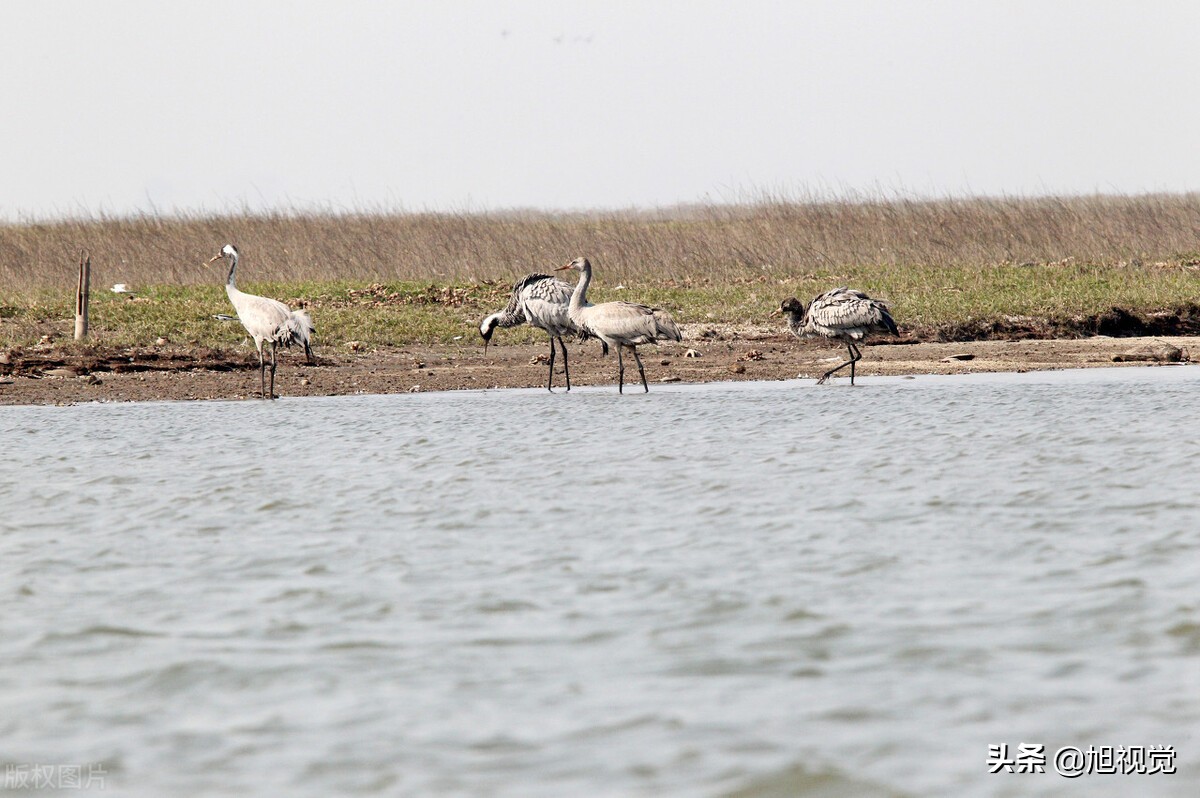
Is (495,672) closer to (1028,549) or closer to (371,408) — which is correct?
(1028,549)

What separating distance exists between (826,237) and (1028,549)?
1933cm

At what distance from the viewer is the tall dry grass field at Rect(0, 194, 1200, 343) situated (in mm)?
19734

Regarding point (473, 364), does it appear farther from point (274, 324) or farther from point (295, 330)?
point (274, 324)

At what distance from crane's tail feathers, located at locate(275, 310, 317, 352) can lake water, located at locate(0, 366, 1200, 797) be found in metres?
4.27

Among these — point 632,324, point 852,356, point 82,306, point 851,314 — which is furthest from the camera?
point 82,306

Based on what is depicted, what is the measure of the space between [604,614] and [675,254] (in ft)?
63.6

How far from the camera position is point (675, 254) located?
2411 centimetres

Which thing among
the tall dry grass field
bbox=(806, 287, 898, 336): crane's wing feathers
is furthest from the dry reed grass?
bbox=(806, 287, 898, 336): crane's wing feathers

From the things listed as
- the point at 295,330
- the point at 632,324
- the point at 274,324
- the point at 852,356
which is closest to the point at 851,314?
the point at 852,356

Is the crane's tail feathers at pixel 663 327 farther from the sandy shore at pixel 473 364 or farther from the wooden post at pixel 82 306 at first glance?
the wooden post at pixel 82 306

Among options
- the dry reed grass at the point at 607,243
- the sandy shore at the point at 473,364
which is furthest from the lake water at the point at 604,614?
the dry reed grass at the point at 607,243

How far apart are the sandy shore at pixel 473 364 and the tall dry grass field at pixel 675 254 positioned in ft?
6.18

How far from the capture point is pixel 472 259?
24375mm

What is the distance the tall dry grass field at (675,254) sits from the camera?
19734mm
